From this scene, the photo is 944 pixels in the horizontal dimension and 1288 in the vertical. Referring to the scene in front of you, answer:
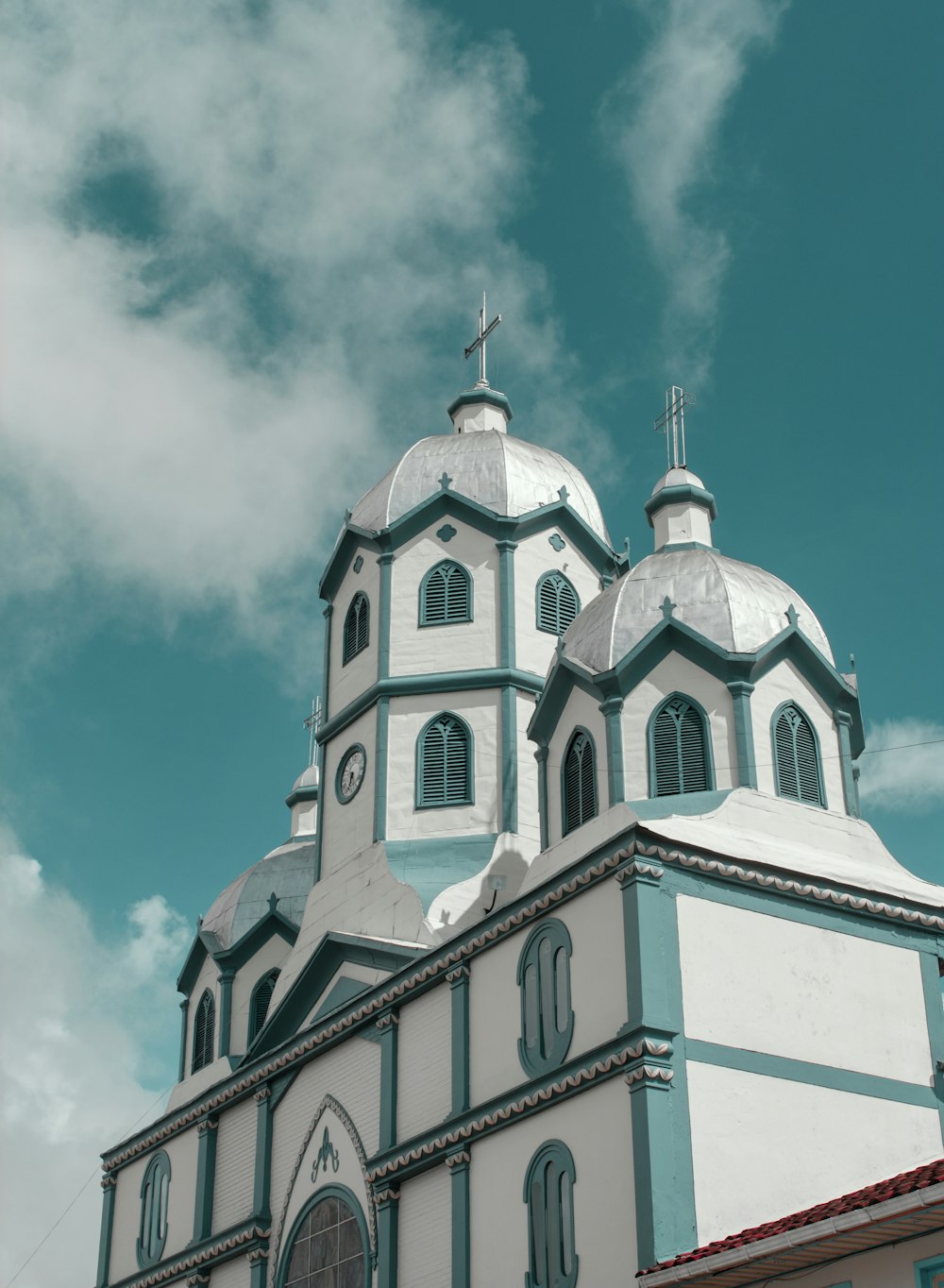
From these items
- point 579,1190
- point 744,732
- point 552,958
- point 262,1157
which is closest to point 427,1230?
point 579,1190

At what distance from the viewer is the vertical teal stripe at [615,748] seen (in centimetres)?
2352

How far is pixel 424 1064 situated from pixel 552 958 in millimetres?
2910

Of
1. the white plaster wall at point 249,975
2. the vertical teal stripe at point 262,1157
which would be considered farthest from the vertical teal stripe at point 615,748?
the white plaster wall at point 249,975

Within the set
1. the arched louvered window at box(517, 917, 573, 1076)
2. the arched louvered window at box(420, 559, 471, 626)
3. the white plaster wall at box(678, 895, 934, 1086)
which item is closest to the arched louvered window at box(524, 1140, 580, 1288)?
the arched louvered window at box(517, 917, 573, 1076)

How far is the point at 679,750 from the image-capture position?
23.8 m

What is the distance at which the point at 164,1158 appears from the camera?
29.0m

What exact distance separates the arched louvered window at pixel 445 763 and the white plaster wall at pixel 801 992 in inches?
297

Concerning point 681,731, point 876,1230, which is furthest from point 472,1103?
point 876,1230

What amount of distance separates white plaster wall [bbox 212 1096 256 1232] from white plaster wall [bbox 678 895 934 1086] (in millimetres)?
9350

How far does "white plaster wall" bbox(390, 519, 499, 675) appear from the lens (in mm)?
28828

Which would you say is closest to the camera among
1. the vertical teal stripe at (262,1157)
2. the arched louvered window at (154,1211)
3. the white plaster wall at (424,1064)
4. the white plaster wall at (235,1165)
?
the white plaster wall at (424,1064)

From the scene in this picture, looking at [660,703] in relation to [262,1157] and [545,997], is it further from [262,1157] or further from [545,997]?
[262,1157]

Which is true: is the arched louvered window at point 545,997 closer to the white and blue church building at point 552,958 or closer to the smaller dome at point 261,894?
the white and blue church building at point 552,958

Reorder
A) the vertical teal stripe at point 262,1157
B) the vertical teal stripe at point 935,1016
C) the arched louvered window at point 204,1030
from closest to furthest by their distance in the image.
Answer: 1. the vertical teal stripe at point 935,1016
2. the vertical teal stripe at point 262,1157
3. the arched louvered window at point 204,1030
